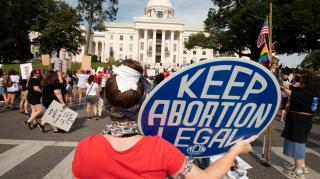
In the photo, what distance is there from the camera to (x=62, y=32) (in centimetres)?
4975

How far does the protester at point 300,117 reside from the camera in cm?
589

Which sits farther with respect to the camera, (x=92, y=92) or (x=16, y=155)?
(x=92, y=92)

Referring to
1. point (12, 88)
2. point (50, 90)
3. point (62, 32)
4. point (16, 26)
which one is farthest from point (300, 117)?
point (16, 26)

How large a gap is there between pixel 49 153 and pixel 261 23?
35776 mm

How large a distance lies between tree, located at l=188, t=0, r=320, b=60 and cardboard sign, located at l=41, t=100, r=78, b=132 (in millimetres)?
29257

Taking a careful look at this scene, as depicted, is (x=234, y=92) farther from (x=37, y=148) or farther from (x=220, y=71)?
(x=37, y=148)

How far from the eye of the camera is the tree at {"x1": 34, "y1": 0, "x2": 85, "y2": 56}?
48.5m

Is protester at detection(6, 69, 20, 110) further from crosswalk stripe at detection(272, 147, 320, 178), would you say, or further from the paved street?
crosswalk stripe at detection(272, 147, 320, 178)

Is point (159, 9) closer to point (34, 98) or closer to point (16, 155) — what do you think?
point (34, 98)

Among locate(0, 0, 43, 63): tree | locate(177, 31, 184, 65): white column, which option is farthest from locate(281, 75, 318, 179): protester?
locate(177, 31, 184, 65): white column

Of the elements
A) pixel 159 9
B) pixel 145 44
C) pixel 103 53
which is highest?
pixel 159 9

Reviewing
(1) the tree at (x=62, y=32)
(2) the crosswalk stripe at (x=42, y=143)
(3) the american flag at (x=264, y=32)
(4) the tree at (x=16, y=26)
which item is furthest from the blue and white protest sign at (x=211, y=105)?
(4) the tree at (x=16, y=26)

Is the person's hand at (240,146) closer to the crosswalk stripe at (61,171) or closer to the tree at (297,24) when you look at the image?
the crosswalk stripe at (61,171)

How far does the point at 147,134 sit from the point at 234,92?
0.50 m
